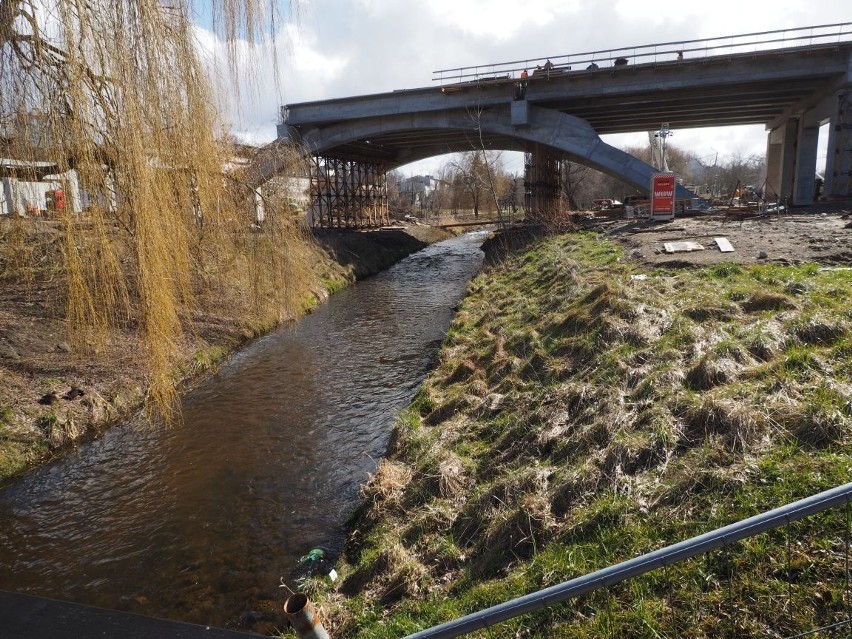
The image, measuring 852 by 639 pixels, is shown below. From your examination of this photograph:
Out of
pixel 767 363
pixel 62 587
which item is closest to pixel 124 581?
pixel 62 587

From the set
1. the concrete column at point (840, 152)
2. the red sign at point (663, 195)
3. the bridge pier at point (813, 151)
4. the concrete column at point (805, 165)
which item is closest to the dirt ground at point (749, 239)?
the red sign at point (663, 195)

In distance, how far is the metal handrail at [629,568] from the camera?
214cm

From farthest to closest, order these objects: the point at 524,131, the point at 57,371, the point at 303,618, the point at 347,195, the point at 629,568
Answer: the point at 347,195 → the point at 524,131 → the point at 57,371 → the point at 303,618 → the point at 629,568

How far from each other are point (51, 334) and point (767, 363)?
41.4 ft

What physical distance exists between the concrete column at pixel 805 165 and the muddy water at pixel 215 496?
2326 centimetres

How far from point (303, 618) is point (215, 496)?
5.20 m

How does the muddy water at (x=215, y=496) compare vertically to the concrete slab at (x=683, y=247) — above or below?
below

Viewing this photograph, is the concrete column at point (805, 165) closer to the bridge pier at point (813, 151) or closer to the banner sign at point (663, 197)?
the bridge pier at point (813, 151)

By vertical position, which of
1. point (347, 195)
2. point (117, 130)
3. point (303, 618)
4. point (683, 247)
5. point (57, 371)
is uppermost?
point (347, 195)

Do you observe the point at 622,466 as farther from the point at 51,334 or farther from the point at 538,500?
the point at 51,334

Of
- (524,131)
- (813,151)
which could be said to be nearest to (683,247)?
(524,131)

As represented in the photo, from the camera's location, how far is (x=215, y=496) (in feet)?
23.1

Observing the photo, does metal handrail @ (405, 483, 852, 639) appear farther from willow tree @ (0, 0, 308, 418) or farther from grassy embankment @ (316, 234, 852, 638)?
willow tree @ (0, 0, 308, 418)

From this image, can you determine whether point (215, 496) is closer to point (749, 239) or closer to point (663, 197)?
point (749, 239)
